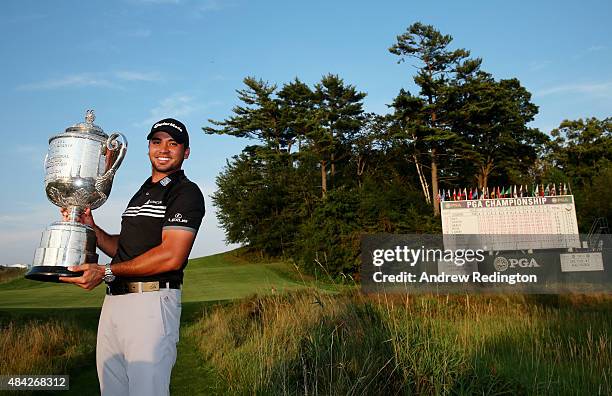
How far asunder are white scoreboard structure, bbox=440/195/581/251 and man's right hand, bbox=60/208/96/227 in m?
19.2

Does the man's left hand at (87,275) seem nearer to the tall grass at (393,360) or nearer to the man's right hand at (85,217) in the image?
the man's right hand at (85,217)

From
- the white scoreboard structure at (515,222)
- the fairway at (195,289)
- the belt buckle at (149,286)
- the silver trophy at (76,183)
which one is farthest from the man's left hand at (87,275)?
the white scoreboard structure at (515,222)

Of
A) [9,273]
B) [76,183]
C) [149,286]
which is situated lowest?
[9,273]

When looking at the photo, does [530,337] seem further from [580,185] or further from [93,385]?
[580,185]

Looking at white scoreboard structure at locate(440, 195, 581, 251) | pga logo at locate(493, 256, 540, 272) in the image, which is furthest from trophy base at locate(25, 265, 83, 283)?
pga logo at locate(493, 256, 540, 272)

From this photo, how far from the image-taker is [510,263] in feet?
68.9

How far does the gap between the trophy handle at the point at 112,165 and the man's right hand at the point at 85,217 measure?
16cm

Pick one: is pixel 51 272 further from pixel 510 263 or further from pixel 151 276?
pixel 510 263

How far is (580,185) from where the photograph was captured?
43.8 meters

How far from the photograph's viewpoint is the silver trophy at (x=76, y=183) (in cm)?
304

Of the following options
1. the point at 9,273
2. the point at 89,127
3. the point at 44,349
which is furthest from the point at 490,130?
the point at 89,127

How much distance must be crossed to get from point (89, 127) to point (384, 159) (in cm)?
4345

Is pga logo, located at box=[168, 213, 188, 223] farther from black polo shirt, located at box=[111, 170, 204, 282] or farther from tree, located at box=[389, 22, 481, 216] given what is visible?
tree, located at box=[389, 22, 481, 216]

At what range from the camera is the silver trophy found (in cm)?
304
